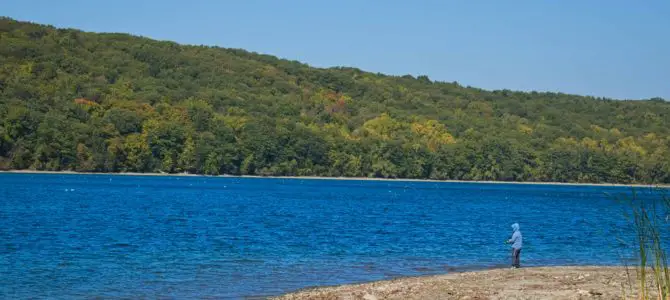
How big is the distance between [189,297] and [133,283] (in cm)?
318

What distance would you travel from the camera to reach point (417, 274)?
2975cm

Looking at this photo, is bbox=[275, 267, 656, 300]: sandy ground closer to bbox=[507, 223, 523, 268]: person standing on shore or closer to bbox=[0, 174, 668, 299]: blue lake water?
bbox=[0, 174, 668, 299]: blue lake water

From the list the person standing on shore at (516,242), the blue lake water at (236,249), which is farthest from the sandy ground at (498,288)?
the person standing on shore at (516,242)

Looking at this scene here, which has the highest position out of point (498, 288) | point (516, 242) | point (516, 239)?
point (516, 239)

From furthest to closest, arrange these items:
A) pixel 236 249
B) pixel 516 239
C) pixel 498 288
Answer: pixel 236 249
pixel 516 239
pixel 498 288

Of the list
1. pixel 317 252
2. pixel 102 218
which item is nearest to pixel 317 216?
pixel 102 218

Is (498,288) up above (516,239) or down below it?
below

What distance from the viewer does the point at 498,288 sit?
21.7m

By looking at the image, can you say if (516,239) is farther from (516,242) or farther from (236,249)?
(236,249)

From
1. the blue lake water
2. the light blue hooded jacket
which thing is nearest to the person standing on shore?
the light blue hooded jacket

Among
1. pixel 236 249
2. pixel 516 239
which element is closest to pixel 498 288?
pixel 516 239

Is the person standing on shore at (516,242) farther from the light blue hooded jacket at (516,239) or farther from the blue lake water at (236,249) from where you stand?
the blue lake water at (236,249)

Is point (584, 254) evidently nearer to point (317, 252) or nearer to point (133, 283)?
point (317, 252)

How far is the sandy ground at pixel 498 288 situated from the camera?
66.2 ft
